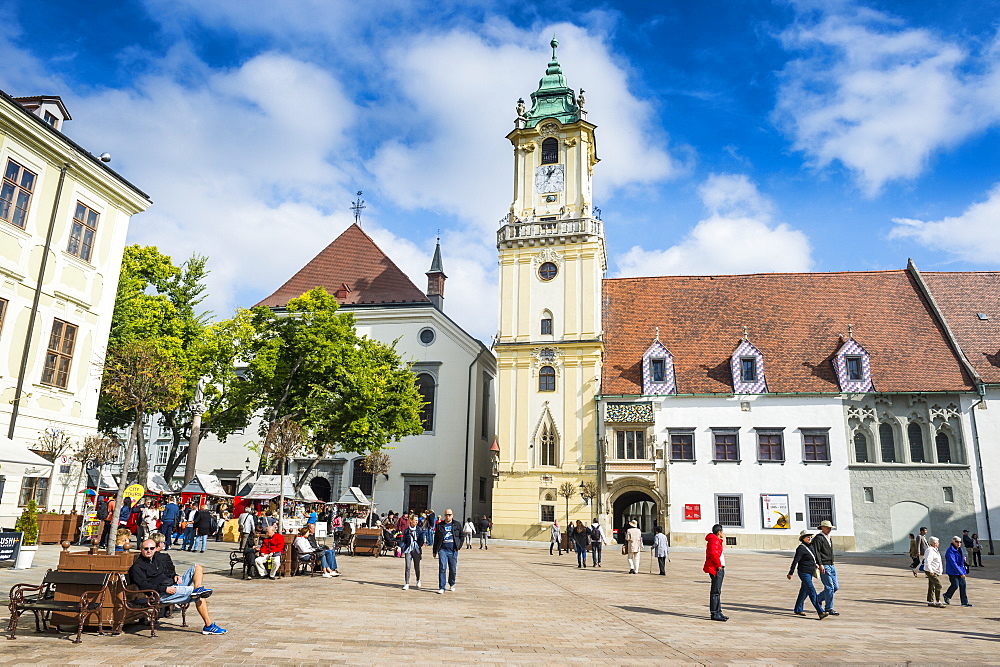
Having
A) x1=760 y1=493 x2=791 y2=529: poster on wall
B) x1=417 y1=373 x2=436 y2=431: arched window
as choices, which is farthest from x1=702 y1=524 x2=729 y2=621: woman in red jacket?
x1=417 y1=373 x2=436 y2=431: arched window

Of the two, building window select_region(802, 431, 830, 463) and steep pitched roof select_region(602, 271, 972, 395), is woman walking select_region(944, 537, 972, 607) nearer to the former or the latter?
building window select_region(802, 431, 830, 463)

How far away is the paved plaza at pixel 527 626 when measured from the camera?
8578mm

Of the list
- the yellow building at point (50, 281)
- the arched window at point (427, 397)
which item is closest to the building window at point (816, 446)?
the arched window at point (427, 397)

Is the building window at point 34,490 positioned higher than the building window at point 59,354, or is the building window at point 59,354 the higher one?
the building window at point 59,354

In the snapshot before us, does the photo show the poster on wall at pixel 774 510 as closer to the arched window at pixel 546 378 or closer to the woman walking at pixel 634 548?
the arched window at pixel 546 378

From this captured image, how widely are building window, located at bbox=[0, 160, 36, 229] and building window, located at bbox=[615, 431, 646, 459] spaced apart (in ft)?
88.7

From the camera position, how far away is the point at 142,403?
16.1 meters

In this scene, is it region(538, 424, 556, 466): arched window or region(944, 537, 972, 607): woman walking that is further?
region(538, 424, 556, 466): arched window

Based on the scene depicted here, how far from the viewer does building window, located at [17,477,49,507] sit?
65.6 ft

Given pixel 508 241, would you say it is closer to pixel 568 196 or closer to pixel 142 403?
pixel 568 196

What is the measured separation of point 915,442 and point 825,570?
26818mm

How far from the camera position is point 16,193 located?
19141 mm

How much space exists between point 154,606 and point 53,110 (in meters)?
18.5

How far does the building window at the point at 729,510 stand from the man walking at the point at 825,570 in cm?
2299
